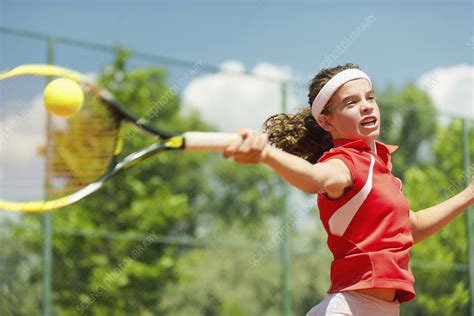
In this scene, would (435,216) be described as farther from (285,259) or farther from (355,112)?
(285,259)

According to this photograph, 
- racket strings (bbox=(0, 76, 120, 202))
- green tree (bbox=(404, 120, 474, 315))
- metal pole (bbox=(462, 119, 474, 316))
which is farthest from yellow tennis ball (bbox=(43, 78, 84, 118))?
metal pole (bbox=(462, 119, 474, 316))

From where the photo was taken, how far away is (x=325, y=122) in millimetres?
2617

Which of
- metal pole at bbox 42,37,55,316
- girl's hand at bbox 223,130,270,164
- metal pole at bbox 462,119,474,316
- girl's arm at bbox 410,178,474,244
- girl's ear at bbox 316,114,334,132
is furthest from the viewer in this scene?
metal pole at bbox 462,119,474,316

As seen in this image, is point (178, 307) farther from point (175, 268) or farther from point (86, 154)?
point (86, 154)

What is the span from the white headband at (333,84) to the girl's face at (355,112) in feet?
0.05

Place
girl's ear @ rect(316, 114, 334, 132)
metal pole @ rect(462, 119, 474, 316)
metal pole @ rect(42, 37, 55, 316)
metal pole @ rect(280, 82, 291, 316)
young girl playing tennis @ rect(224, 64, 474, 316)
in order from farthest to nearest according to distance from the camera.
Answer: metal pole @ rect(462, 119, 474, 316)
metal pole @ rect(280, 82, 291, 316)
metal pole @ rect(42, 37, 55, 316)
girl's ear @ rect(316, 114, 334, 132)
young girl playing tennis @ rect(224, 64, 474, 316)

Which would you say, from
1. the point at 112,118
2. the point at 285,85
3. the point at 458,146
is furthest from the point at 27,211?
the point at 458,146

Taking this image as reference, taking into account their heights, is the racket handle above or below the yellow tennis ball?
below

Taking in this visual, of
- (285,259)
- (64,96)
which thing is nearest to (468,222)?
(285,259)

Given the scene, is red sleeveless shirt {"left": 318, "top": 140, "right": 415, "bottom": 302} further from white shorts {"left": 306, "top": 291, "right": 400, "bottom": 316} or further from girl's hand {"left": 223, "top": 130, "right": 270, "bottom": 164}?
girl's hand {"left": 223, "top": 130, "right": 270, "bottom": 164}

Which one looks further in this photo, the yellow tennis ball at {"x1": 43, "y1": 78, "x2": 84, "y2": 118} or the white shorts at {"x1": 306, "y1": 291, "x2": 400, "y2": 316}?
the yellow tennis ball at {"x1": 43, "y1": 78, "x2": 84, "y2": 118}

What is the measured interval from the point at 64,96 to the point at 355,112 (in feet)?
2.99

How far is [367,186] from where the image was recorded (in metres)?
2.38

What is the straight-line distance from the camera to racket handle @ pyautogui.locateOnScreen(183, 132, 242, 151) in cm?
198
